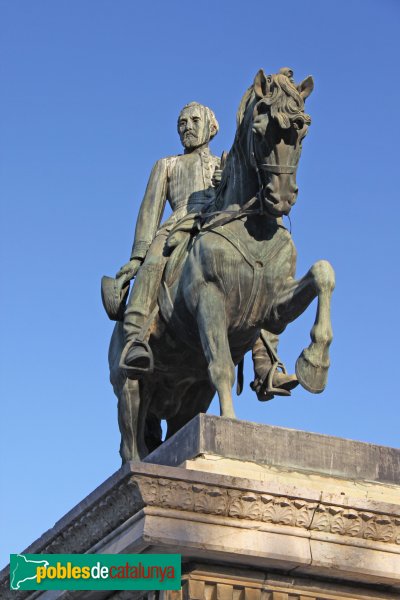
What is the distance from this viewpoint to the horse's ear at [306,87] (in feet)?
37.6

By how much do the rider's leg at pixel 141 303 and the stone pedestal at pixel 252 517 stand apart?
55.0 inches

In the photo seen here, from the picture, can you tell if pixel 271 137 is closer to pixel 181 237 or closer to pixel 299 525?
pixel 181 237

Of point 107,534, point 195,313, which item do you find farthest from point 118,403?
point 107,534

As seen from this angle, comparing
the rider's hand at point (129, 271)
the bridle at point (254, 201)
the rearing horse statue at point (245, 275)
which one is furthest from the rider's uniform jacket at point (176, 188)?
the bridle at point (254, 201)

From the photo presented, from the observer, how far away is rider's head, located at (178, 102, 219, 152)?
13.5m

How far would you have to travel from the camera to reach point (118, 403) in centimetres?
1245

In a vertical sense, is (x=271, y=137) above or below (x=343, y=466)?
above

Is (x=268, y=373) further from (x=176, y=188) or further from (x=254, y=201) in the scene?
(x=176, y=188)

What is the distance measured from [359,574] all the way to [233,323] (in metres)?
2.33

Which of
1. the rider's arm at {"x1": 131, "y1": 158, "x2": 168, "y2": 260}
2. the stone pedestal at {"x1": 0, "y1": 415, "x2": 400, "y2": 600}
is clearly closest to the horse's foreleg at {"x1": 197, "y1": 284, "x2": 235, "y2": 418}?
the stone pedestal at {"x1": 0, "y1": 415, "x2": 400, "y2": 600}

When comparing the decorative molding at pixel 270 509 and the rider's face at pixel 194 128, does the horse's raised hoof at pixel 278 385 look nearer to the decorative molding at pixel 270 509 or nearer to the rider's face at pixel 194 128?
the decorative molding at pixel 270 509

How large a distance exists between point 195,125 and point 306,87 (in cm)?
220

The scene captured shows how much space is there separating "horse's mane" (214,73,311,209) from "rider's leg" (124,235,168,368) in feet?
3.86

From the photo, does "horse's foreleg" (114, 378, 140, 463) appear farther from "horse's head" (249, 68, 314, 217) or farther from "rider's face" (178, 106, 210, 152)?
"rider's face" (178, 106, 210, 152)
